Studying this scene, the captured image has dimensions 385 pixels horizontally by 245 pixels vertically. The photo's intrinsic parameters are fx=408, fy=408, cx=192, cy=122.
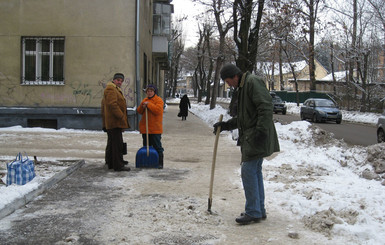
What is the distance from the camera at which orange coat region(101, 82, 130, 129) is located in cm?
775

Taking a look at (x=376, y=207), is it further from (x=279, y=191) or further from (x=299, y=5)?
(x=299, y=5)

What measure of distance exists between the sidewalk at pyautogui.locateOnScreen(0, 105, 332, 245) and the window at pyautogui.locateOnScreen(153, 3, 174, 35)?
650 inches

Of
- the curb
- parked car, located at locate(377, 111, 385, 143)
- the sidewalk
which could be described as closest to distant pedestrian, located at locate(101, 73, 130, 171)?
the sidewalk

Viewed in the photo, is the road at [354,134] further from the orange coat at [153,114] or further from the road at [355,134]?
the orange coat at [153,114]

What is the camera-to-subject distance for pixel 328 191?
5758 mm

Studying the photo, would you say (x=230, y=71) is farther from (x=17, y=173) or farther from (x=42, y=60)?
(x=42, y=60)

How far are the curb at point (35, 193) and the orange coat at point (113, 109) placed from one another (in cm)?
112

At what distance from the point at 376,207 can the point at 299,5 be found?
16.1 metres

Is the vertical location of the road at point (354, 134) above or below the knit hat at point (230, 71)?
below

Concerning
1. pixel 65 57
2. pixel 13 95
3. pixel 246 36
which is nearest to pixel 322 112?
pixel 246 36

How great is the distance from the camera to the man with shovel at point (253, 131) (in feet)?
14.9

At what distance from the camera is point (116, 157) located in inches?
308

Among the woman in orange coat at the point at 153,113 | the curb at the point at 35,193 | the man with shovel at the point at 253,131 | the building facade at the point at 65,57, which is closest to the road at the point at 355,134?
the building facade at the point at 65,57

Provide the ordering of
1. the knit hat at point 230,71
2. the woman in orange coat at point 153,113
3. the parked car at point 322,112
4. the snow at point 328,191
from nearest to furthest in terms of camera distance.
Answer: the snow at point 328,191 < the knit hat at point 230,71 < the woman in orange coat at point 153,113 < the parked car at point 322,112
